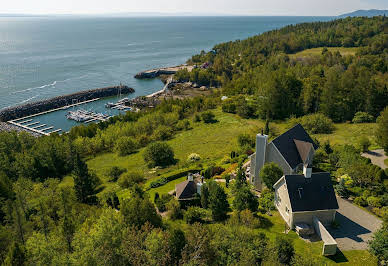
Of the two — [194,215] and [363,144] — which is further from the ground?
[363,144]

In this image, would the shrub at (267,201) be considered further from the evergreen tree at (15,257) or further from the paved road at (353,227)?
the evergreen tree at (15,257)

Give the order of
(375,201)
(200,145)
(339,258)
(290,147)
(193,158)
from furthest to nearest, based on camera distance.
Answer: (200,145) < (193,158) < (290,147) < (375,201) < (339,258)

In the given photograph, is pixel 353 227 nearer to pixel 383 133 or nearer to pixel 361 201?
pixel 361 201

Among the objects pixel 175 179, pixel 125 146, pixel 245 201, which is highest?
pixel 245 201

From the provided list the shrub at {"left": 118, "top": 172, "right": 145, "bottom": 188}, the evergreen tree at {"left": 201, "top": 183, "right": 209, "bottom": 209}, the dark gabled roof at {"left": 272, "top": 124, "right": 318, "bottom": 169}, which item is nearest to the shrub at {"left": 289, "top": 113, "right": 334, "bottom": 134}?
the dark gabled roof at {"left": 272, "top": 124, "right": 318, "bottom": 169}

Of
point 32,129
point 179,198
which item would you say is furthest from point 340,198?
point 32,129

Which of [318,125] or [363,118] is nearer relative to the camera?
[318,125]

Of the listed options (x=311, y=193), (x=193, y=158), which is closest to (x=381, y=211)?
(x=311, y=193)
